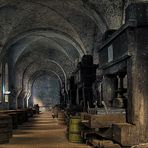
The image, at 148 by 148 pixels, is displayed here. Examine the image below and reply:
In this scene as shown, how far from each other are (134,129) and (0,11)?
56.4 feet

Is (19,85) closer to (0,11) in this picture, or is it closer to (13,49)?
(13,49)

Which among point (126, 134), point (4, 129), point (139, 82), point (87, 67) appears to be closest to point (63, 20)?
point (87, 67)

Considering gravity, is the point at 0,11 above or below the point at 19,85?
above

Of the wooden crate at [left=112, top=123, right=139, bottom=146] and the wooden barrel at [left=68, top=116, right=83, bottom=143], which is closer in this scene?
the wooden crate at [left=112, top=123, right=139, bottom=146]

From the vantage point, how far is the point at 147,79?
929cm

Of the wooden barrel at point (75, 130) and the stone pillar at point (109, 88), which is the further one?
the wooden barrel at point (75, 130)

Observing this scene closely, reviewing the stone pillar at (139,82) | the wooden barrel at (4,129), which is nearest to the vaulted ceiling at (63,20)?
the wooden barrel at (4,129)

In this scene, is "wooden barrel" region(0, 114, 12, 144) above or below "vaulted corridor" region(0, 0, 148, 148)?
below

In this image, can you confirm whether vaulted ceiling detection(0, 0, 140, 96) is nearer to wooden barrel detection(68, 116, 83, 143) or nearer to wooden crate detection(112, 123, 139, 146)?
wooden barrel detection(68, 116, 83, 143)

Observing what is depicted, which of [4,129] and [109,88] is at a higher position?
[109,88]

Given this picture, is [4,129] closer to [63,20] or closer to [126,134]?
[126,134]

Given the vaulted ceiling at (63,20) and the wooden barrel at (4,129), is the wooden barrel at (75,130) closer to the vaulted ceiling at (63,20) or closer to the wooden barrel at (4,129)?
the wooden barrel at (4,129)

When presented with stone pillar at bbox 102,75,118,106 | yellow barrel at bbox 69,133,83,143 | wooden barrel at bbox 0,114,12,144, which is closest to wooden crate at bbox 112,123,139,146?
stone pillar at bbox 102,75,118,106

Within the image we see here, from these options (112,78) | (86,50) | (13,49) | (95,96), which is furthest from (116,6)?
(13,49)
